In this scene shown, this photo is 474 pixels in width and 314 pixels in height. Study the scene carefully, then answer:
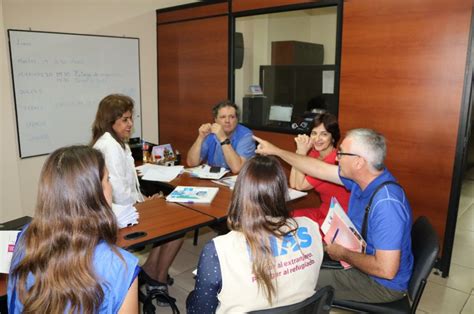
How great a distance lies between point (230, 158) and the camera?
3096 millimetres

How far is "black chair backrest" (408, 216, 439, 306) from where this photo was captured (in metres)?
1.66

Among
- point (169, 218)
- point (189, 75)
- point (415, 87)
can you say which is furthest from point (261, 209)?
point (189, 75)

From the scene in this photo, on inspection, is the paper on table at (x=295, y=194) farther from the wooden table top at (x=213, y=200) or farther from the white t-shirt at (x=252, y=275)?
the white t-shirt at (x=252, y=275)

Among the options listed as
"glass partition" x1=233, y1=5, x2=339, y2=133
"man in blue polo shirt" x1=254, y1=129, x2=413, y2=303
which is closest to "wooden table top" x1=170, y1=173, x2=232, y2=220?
"man in blue polo shirt" x1=254, y1=129, x2=413, y2=303

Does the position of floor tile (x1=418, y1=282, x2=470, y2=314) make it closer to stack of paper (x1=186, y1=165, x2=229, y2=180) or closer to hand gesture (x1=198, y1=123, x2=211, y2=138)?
stack of paper (x1=186, y1=165, x2=229, y2=180)

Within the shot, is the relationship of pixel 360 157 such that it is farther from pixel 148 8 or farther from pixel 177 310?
pixel 148 8

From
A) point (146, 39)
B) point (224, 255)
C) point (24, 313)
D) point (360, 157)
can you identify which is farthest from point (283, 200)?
point (146, 39)

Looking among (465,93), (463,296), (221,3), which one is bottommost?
(463,296)

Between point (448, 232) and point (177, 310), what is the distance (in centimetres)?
212

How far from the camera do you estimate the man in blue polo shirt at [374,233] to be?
166 cm

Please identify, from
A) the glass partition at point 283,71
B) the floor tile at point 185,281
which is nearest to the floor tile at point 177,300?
the floor tile at point 185,281

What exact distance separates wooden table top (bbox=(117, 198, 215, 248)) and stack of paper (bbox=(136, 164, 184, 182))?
465 mm

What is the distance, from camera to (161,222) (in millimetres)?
2074

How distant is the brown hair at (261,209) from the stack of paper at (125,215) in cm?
81
